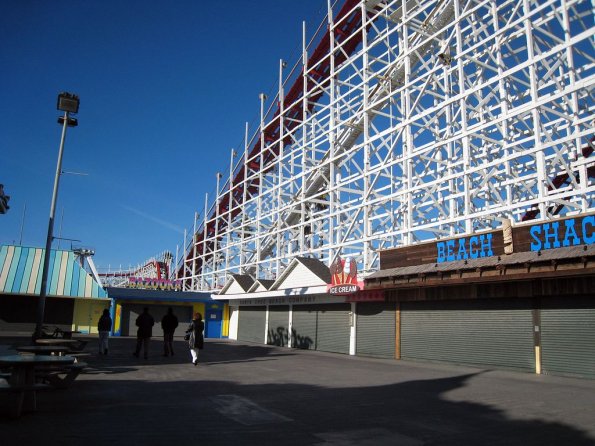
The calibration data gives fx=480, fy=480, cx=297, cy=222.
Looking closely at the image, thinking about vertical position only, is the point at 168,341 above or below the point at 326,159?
below

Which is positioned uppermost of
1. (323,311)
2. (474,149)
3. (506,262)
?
(474,149)

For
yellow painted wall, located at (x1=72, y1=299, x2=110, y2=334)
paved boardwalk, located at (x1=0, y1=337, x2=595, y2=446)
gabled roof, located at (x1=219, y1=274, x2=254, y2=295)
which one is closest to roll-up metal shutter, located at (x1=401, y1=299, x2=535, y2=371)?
paved boardwalk, located at (x1=0, y1=337, x2=595, y2=446)

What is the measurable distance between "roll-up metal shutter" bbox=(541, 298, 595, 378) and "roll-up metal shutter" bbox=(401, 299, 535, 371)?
49cm

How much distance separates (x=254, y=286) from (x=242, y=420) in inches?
784

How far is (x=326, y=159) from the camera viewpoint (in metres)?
25.0

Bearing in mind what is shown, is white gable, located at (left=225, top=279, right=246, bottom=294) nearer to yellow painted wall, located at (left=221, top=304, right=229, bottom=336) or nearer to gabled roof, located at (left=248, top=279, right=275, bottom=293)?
gabled roof, located at (left=248, top=279, right=275, bottom=293)

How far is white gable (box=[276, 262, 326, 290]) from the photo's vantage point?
2112cm

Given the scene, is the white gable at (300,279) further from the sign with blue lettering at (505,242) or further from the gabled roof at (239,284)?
the gabled roof at (239,284)

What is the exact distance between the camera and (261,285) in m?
26.2

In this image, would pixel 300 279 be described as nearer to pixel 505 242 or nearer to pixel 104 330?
pixel 104 330

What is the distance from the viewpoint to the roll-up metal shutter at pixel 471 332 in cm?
1404

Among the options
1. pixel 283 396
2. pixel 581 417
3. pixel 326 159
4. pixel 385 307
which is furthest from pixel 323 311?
pixel 581 417

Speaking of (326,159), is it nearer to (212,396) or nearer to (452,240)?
(452,240)

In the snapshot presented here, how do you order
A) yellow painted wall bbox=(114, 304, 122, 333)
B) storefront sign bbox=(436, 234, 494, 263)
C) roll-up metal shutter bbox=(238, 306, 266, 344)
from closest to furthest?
storefront sign bbox=(436, 234, 494, 263), roll-up metal shutter bbox=(238, 306, 266, 344), yellow painted wall bbox=(114, 304, 122, 333)
